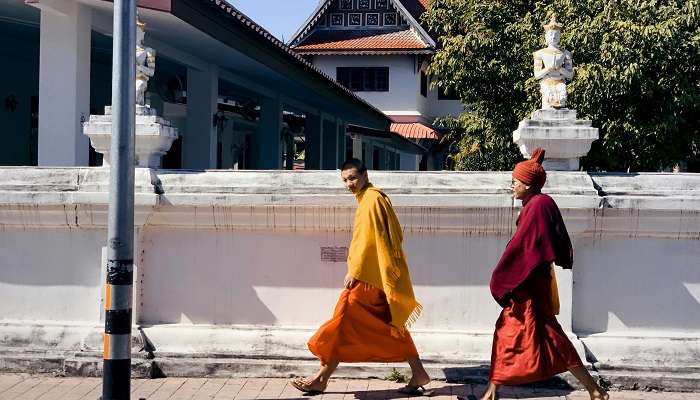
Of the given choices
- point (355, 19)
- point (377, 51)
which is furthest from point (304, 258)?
point (355, 19)

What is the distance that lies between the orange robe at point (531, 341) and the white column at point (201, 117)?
9818 millimetres

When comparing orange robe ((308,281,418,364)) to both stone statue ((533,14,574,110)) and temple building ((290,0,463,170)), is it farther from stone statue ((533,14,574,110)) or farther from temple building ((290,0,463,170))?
temple building ((290,0,463,170))

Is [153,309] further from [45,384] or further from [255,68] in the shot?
[255,68]

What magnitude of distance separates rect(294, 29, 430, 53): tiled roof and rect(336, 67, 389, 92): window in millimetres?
1109

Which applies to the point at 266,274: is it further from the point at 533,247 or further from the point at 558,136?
the point at 558,136

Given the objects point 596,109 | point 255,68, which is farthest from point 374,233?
point 255,68

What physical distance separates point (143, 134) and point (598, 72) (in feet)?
26.7

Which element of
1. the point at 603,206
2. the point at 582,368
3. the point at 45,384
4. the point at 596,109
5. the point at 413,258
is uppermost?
the point at 596,109

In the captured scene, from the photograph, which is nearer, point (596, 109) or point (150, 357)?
point (150, 357)

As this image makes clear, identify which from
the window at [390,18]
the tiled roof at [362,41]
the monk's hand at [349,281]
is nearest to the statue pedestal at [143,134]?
the monk's hand at [349,281]

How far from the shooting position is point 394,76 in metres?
32.1

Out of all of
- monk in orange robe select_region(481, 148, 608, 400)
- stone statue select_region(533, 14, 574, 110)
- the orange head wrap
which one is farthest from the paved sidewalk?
stone statue select_region(533, 14, 574, 110)

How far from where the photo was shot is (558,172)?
20.4 feet

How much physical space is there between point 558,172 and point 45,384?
157 inches
